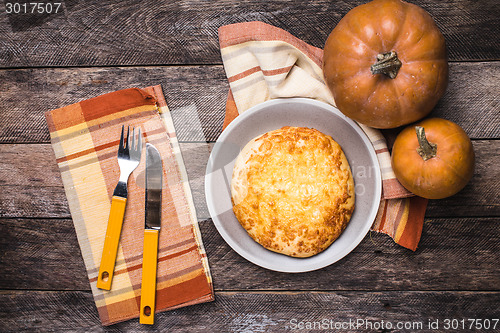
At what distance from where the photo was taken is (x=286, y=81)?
174 centimetres

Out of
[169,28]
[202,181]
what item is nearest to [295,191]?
[202,181]

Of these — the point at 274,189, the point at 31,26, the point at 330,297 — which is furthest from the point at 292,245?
the point at 31,26

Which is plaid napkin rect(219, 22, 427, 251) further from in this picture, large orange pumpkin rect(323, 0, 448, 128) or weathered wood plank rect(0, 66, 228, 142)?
large orange pumpkin rect(323, 0, 448, 128)

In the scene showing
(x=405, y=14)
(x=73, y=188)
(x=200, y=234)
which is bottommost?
(x=200, y=234)

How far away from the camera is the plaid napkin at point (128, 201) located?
1.82m

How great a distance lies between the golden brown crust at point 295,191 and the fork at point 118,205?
0.55 meters

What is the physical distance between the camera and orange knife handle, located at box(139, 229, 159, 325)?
180 cm

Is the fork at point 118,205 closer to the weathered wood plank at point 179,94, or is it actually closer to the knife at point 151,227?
the knife at point 151,227

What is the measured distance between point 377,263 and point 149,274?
1130 mm

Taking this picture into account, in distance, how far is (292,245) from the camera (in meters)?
1.68

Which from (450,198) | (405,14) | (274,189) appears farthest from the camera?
(450,198)

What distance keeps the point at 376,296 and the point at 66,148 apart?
1.72 m

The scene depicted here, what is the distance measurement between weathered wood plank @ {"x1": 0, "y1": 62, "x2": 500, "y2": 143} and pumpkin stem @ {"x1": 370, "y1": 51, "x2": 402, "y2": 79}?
52 centimetres

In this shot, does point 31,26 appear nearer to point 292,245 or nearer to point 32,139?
point 32,139
